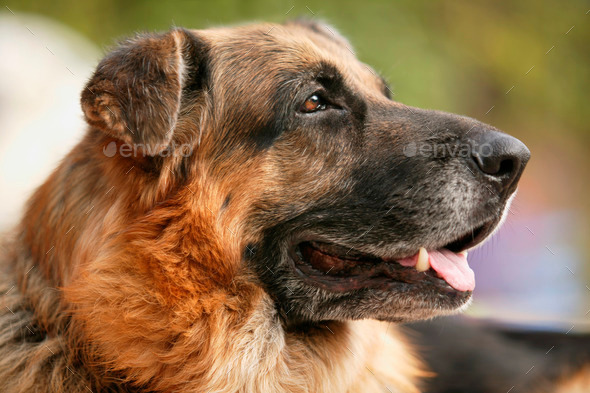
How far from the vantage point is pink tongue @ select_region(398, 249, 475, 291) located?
266cm

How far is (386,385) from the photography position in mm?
3039

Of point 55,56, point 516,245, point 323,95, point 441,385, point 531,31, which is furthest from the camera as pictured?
point 531,31

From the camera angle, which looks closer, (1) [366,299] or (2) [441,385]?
(1) [366,299]

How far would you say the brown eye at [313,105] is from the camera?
2840 mm

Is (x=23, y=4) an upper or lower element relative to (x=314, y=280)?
lower

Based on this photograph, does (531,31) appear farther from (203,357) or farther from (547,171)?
(203,357)

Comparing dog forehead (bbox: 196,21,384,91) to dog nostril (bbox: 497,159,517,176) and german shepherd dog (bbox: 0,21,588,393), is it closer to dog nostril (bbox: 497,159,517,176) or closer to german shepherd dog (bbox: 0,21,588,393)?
german shepherd dog (bbox: 0,21,588,393)

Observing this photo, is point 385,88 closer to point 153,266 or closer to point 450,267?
point 450,267

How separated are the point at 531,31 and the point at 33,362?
10001 mm

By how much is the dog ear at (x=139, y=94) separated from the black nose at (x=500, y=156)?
1.42 meters

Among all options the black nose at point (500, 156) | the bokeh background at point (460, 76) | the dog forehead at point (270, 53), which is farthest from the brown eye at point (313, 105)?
the bokeh background at point (460, 76)

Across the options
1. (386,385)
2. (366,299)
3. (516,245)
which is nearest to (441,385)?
(386,385)

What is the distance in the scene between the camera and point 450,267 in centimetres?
273

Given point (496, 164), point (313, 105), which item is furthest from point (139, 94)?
point (496, 164)
